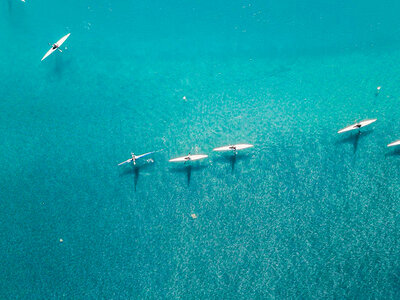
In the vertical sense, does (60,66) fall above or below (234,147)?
above

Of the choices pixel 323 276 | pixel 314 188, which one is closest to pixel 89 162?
pixel 314 188

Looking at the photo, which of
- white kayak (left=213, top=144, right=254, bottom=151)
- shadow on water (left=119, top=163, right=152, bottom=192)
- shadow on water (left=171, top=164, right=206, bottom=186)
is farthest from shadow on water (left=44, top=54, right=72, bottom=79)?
white kayak (left=213, top=144, right=254, bottom=151)

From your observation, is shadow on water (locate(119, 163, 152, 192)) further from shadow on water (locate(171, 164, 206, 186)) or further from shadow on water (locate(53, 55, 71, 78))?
shadow on water (locate(53, 55, 71, 78))

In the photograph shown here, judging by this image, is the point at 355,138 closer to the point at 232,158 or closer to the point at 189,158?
the point at 232,158

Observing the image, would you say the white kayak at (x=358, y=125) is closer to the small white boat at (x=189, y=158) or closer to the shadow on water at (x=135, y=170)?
the small white boat at (x=189, y=158)

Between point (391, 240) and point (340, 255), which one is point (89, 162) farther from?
point (391, 240)

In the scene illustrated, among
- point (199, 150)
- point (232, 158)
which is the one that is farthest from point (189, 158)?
point (232, 158)
